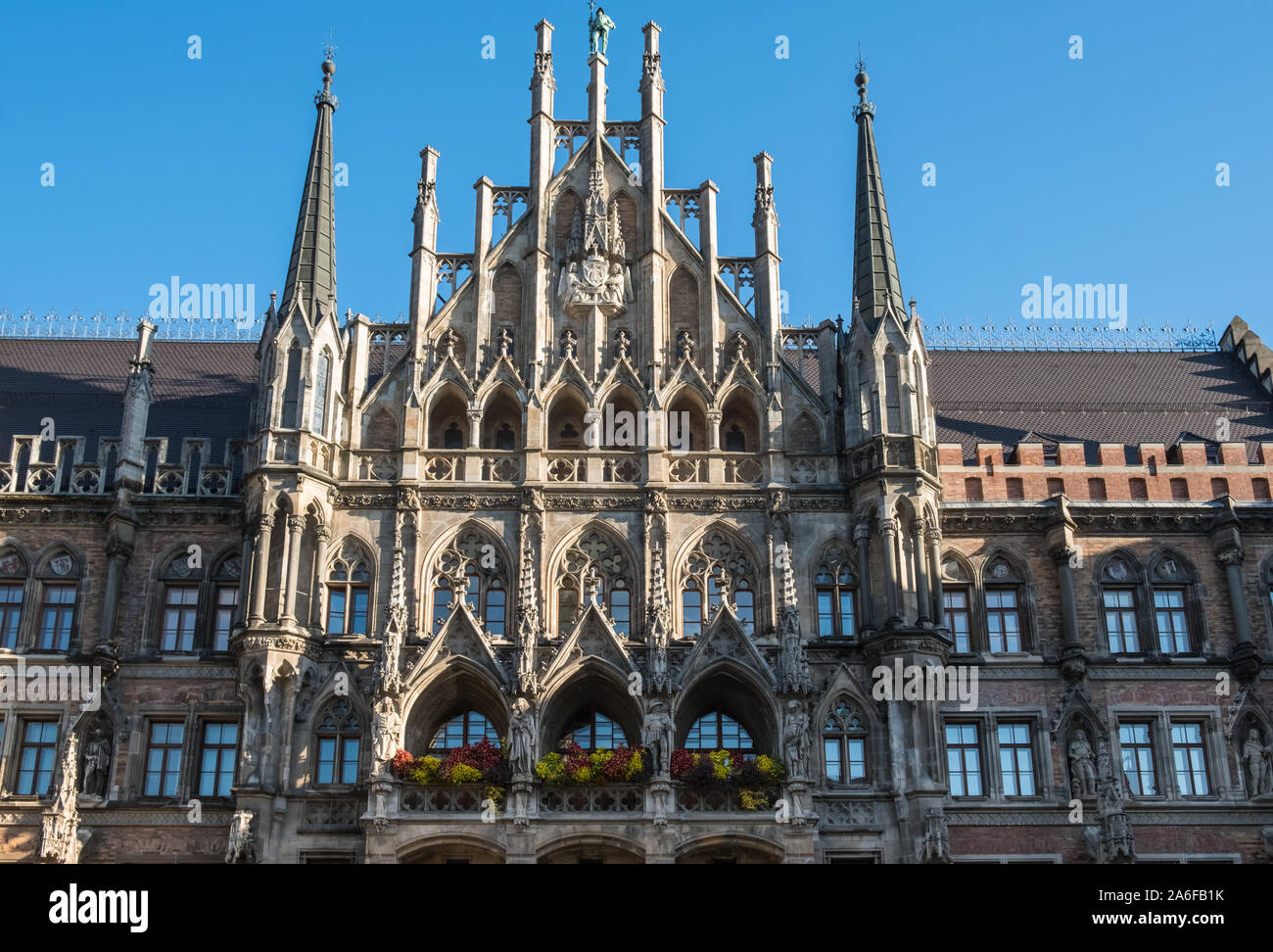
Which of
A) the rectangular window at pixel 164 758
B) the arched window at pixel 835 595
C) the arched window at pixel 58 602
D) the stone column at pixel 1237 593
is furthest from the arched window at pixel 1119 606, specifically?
the arched window at pixel 58 602

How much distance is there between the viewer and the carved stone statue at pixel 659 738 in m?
28.1

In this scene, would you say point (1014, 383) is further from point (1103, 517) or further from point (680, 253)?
point (680, 253)

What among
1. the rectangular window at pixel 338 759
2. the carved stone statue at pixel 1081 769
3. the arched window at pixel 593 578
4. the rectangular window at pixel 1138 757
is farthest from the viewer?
the arched window at pixel 593 578

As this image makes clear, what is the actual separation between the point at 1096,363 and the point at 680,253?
40.5 ft

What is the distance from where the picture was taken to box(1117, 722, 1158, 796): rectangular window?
102 feet

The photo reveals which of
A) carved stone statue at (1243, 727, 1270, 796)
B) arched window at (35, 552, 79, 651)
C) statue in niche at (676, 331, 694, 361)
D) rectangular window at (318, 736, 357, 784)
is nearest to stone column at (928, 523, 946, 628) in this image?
statue in niche at (676, 331, 694, 361)

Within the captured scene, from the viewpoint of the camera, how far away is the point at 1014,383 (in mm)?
38469

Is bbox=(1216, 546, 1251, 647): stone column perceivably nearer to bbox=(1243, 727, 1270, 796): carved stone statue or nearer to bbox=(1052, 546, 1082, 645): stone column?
bbox=(1243, 727, 1270, 796): carved stone statue

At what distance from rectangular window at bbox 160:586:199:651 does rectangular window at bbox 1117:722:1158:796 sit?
19.4m

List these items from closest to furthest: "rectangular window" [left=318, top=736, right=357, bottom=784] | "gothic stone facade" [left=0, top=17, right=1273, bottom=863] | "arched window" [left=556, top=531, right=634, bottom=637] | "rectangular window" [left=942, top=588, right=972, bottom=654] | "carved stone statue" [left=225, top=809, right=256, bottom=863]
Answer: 1. "carved stone statue" [left=225, top=809, right=256, bottom=863]
2. "gothic stone facade" [left=0, top=17, right=1273, bottom=863]
3. "rectangular window" [left=318, top=736, right=357, bottom=784]
4. "arched window" [left=556, top=531, right=634, bottom=637]
5. "rectangular window" [left=942, top=588, right=972, bottom=654]

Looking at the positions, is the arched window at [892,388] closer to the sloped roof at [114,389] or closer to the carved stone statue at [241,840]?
the sloped roof at [114,389]

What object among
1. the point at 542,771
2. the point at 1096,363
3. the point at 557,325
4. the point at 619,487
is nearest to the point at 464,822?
the point at 542,771

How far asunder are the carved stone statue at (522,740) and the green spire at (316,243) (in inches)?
395
